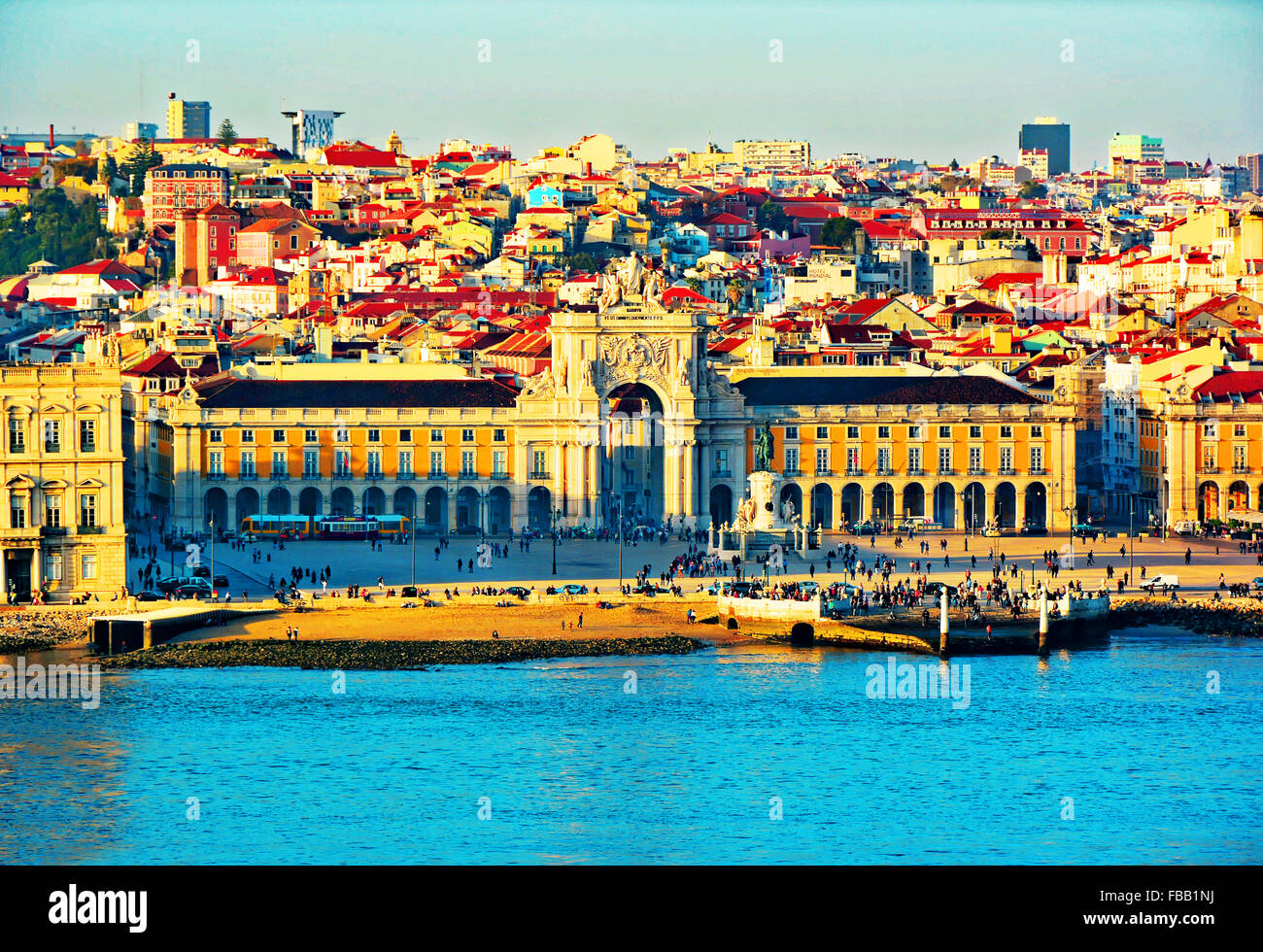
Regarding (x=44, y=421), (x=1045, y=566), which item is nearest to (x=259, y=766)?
(x=44, y=421)

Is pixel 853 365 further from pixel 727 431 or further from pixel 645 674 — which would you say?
pixel 645 674

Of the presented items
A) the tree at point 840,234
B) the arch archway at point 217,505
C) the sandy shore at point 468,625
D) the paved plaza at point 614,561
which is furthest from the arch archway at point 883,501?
the tree at point 840,234

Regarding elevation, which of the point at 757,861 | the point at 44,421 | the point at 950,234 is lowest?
the point at 757,861

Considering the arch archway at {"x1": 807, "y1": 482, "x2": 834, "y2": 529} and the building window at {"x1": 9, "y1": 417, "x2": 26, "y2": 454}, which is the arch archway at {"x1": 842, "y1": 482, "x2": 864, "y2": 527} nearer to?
the arch archway at {"x1": 807, "y1": 482, "x2": 834, "y2": 529}

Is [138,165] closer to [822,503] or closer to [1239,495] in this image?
[822,503]

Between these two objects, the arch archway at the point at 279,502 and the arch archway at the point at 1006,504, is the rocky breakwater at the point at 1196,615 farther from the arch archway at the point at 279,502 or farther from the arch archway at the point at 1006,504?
the arch archway at the point at 279,502
